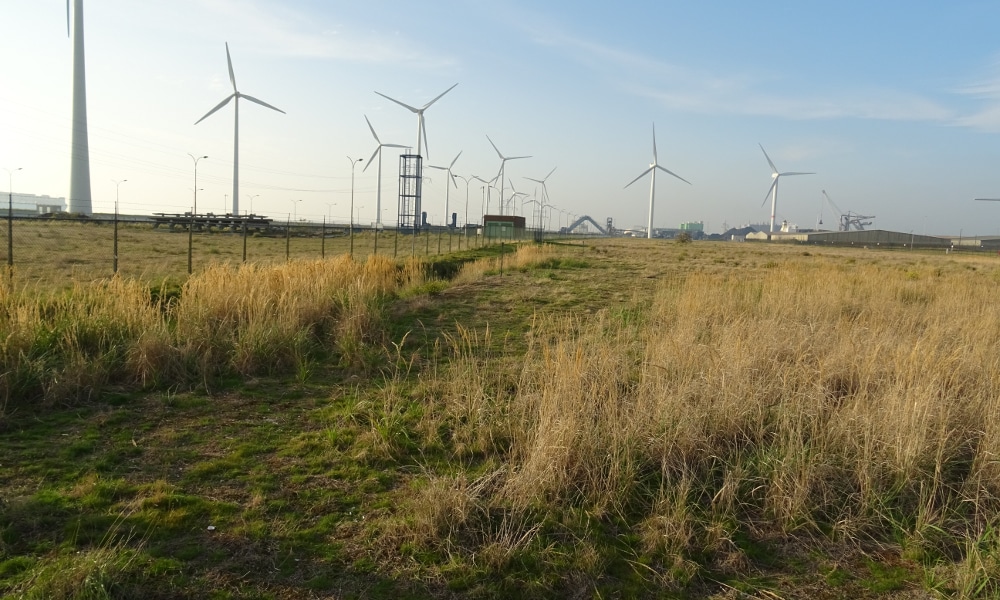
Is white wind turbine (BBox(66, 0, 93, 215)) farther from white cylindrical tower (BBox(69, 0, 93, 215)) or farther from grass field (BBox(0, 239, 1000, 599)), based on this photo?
grass field (BBox(0, 239, 1000, 599))

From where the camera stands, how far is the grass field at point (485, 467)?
3.42 meters

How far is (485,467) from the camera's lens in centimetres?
471

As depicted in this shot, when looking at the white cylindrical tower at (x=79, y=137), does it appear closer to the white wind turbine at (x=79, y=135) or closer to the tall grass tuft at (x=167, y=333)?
the white wind turbine at (x=79, y=135)

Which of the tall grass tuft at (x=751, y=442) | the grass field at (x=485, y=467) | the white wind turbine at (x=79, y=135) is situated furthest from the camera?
the white wind turbine at (x=79, y=135)

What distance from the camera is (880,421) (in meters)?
4.84

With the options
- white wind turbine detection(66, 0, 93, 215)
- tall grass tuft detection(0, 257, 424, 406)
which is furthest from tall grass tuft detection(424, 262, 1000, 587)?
white wind turbine detection(66, 0, 93, 215)

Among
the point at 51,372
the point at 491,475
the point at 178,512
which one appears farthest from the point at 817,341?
the point at 51,372

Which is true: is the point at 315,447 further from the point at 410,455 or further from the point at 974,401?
the point at 974,401

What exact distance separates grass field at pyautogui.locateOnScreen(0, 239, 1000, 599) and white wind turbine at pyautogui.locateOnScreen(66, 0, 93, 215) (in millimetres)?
55789

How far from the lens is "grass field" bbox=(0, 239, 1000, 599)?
3.42m

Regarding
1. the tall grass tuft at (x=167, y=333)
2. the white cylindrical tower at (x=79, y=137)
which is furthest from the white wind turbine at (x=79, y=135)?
the tall grass tuft at (x=167, y=333)

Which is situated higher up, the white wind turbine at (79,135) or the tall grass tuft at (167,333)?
the white wind turbine at (79,135)

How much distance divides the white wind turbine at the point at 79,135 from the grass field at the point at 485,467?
183 feet

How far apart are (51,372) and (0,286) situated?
97.1 inches
